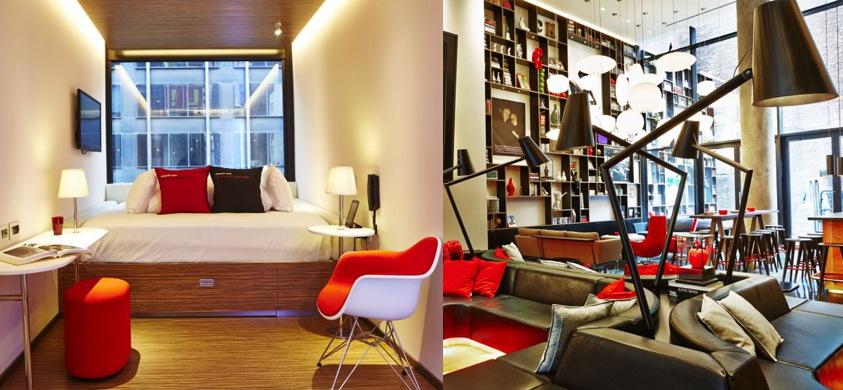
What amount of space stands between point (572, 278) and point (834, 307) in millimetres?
1517

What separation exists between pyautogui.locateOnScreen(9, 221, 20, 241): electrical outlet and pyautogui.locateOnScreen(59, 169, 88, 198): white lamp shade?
0.53 metres

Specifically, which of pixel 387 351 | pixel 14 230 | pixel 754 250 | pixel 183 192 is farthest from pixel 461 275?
pixel 183 192

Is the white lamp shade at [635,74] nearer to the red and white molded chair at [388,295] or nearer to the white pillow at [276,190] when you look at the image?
the red and white molded chair at [388,295]

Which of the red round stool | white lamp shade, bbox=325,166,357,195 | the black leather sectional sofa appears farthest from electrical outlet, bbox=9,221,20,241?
the black leather sectional sofa

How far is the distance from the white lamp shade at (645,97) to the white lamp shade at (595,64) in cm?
17

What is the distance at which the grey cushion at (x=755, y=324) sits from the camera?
76.8 inches

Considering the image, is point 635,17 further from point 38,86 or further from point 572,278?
point 38,86

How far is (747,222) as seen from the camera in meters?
2.15

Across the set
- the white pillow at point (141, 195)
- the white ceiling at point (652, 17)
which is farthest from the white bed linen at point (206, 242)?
the white ceiling at point (652, 17)

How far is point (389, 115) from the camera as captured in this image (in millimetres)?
3033

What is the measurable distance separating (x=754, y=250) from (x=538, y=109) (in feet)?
6.72

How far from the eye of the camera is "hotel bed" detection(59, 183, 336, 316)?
414 cm

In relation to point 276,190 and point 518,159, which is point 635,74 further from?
point 276,190

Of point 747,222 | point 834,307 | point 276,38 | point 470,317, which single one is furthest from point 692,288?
point 276,38
